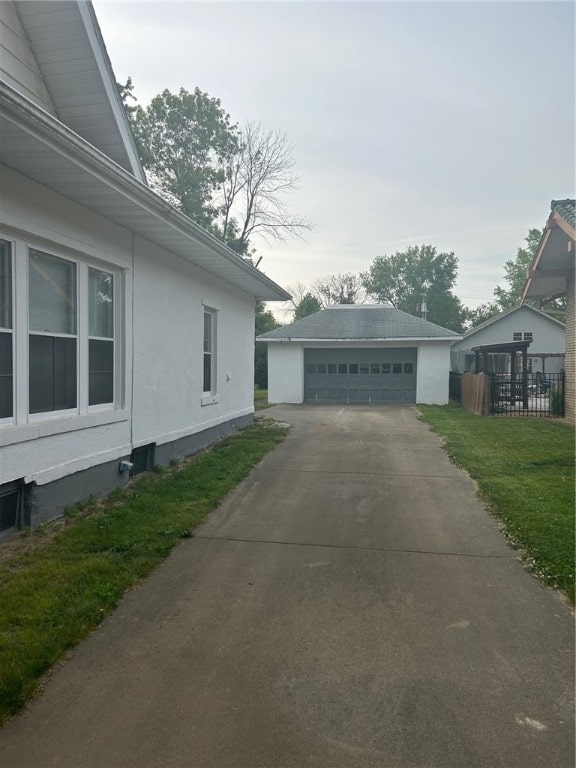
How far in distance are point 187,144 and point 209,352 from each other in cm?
2184

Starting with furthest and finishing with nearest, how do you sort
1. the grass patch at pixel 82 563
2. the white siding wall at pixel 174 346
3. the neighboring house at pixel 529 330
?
the neighboring house at pixel 529 330, the white siding wall at pixel 174 346, the grass patch at pixel 82 563

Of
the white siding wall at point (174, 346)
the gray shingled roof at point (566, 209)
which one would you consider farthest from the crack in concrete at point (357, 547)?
the gray shingled roof at point (566, 209)

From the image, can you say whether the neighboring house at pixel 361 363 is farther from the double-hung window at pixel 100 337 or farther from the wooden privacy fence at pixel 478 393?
the double-hung window at pixel 100 337

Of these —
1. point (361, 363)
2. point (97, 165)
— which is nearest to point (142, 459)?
point (97, 165)

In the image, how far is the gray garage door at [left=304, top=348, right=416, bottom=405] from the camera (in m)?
18.9

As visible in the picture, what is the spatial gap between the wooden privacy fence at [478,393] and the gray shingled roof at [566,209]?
15.8ft

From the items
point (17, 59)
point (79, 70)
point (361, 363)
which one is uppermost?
point (79, 70)

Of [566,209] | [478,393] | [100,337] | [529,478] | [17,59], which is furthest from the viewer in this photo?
[478,393]

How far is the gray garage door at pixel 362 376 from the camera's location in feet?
62.1

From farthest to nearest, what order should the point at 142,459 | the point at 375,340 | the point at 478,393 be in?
the point at 375,340
the point at 478,393
the point at 142,459

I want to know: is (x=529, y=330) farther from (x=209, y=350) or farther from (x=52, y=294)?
(x=52, y=294)

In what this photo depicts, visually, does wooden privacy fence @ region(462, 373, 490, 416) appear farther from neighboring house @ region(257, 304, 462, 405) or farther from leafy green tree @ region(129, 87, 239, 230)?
leafy green tree @ region(129, 87, 239, 230)

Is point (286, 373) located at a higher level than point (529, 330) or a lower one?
lower

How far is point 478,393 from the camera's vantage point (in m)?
14.8
